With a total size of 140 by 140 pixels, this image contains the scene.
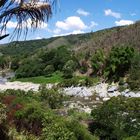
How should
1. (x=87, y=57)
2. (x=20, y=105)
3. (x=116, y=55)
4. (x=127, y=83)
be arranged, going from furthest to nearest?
(x=87, y=57) → (x=116, y=55) → (x=127, y=83) → (x=20, y=105)

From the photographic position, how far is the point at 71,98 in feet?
275

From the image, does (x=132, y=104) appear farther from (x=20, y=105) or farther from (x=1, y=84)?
(x=1, y=84)

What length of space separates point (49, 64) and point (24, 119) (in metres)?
107

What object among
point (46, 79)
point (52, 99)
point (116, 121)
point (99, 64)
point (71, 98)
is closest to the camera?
point (116, 121)

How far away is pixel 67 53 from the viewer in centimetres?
13975

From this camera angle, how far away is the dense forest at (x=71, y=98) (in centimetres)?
2572

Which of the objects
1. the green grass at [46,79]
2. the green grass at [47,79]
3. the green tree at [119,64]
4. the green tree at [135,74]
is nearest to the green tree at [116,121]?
the green tree at [135,74]

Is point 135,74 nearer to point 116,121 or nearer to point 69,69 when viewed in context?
point 69,69

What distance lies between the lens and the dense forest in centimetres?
2572

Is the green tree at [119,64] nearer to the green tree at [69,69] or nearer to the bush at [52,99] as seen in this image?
the green tree at [69,69]

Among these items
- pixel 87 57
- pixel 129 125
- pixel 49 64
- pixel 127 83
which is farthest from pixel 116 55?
pixel 129 125

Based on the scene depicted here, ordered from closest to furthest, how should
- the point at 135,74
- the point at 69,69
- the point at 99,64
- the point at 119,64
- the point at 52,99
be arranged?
1. the point at 52,99
2. the point at 135,74
3. the point at 119,64
4. the point at 99,64
5. the point at 69,69

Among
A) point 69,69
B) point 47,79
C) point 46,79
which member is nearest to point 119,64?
point 69,69

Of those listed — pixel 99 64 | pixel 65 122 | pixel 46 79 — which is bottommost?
pixel 46 79
